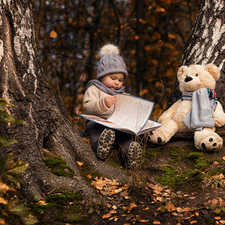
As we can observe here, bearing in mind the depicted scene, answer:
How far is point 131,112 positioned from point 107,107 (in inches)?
11.7

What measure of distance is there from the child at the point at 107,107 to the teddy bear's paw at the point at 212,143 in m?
0.77

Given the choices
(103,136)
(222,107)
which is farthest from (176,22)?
(103,136)

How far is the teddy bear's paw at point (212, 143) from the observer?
2.81 meters

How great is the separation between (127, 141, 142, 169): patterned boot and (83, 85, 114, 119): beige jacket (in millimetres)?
541

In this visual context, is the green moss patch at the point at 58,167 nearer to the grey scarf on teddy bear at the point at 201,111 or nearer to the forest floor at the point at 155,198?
the forest floor at the point at 155,198

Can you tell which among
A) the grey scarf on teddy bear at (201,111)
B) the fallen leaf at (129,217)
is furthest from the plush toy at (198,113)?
the fallen leaf at (129,217)

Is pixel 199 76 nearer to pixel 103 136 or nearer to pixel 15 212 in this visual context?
pixel 103 136

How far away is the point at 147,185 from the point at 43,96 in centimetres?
140

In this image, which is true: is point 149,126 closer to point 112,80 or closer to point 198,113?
point 198,113

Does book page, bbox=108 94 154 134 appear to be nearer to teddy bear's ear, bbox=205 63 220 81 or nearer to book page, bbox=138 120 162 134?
book page, bbox=138 120 162 134

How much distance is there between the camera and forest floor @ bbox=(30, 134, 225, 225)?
6.44 ft

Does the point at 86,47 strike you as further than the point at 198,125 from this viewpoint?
Yes

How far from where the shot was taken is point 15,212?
1.53 m

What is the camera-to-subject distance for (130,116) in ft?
9.55
